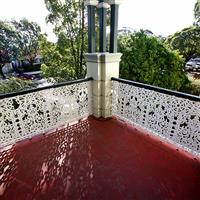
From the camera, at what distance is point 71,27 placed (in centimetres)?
623

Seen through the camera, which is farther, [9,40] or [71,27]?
[9,40]

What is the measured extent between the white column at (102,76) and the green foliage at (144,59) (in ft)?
8.26

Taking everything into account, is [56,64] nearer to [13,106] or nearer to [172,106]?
[13,106]

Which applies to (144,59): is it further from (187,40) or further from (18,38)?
(18,38)

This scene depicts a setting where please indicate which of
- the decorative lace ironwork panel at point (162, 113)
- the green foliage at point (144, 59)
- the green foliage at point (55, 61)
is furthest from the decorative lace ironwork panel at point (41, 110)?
the green foliage at point (55, 61)

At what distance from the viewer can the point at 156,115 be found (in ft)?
8.66

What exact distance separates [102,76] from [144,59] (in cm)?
299

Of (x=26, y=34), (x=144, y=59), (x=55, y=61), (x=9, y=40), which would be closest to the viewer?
(x=144, y=59)

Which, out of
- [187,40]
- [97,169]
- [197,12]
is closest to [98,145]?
[97,169]

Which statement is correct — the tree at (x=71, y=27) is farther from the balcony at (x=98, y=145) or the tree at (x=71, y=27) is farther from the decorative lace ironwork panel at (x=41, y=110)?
the balcony at (x=98, y=145)

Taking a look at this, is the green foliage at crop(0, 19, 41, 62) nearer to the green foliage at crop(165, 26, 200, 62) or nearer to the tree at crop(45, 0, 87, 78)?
the tree at crop(45, 0, 87, 78)

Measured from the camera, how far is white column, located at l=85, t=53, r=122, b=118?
302cm

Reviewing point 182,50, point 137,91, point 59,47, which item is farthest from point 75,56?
point 182,50

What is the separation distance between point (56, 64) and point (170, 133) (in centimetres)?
511
